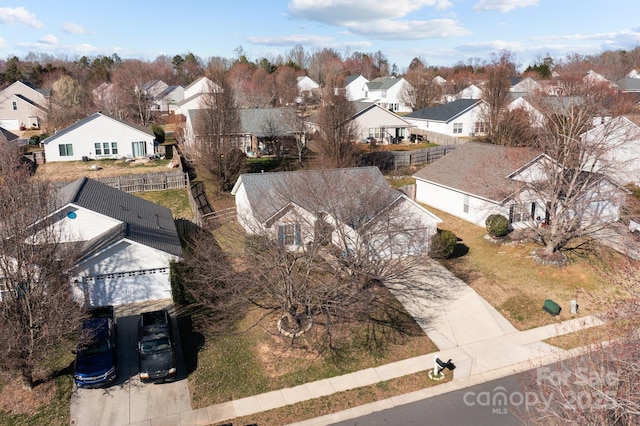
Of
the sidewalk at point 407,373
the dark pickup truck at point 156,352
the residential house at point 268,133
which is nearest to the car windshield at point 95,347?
the dark pickup truck at point 156,352

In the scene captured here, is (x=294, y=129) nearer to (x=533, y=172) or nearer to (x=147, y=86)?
(x=533, y=172)

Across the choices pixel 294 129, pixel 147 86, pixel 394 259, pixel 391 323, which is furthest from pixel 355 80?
pixel 391 323

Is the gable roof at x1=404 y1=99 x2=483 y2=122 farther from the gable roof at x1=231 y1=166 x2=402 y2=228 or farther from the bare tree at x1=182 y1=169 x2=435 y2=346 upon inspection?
the bare tree at x1=182 y1=169 x2=435 y2=346

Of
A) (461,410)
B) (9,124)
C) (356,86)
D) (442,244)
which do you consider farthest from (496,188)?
(356,86)

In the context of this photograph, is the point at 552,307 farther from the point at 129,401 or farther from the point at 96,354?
the point at 96,354

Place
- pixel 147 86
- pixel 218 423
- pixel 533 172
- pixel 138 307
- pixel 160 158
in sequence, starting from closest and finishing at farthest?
1. pixel 218 423
2. pixel 138 307
3. pixel 533 172
4. pixel 160 158
5. pixel 147 86

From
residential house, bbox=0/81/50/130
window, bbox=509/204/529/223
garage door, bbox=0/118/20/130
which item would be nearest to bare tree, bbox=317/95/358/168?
window, bbox=509/204/529/223
